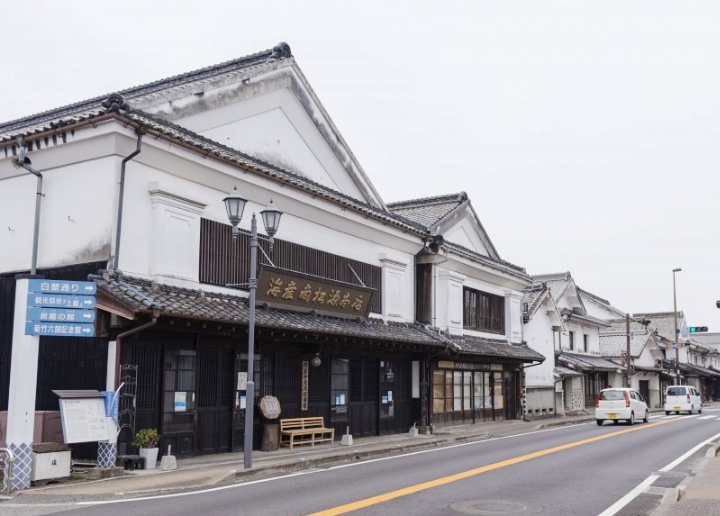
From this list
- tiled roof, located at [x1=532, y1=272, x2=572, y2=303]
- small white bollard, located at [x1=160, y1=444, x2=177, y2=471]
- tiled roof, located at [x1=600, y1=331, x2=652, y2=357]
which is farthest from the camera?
tiled roof, located at [x1=600, y1=331, x2=652, y2=357]

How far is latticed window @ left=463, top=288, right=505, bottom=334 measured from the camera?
30.6 metres

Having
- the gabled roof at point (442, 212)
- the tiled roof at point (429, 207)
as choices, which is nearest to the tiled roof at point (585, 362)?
the gabled roof at point (442, 212)

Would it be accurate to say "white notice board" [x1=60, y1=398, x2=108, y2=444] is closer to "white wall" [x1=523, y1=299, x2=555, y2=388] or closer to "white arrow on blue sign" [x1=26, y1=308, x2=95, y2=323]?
"white arrow on blue sign" [x1=26, y1=308, x2=95, y2=323]

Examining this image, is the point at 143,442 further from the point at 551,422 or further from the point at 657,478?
the point at 551,422

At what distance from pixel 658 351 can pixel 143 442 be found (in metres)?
56.0

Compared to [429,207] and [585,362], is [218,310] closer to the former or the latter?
[429,207]

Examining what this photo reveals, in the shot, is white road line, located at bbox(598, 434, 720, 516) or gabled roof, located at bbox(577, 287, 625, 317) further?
gabled roof, located at bbox(577, 287, 625, 317)

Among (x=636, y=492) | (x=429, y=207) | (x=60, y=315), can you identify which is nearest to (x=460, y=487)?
(x=636, y=492)

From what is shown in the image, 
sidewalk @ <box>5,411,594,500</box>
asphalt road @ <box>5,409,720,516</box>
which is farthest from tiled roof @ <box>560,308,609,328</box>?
asphalt road @ <box>5,409,720,516</box>

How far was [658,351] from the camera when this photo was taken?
6122 cm

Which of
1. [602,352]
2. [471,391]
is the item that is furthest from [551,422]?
[602,352]

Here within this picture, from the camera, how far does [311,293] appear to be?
1997cm

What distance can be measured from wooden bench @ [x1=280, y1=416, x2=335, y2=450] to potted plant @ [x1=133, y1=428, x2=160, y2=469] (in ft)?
15.3

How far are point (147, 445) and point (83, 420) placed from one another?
62.0 inches
